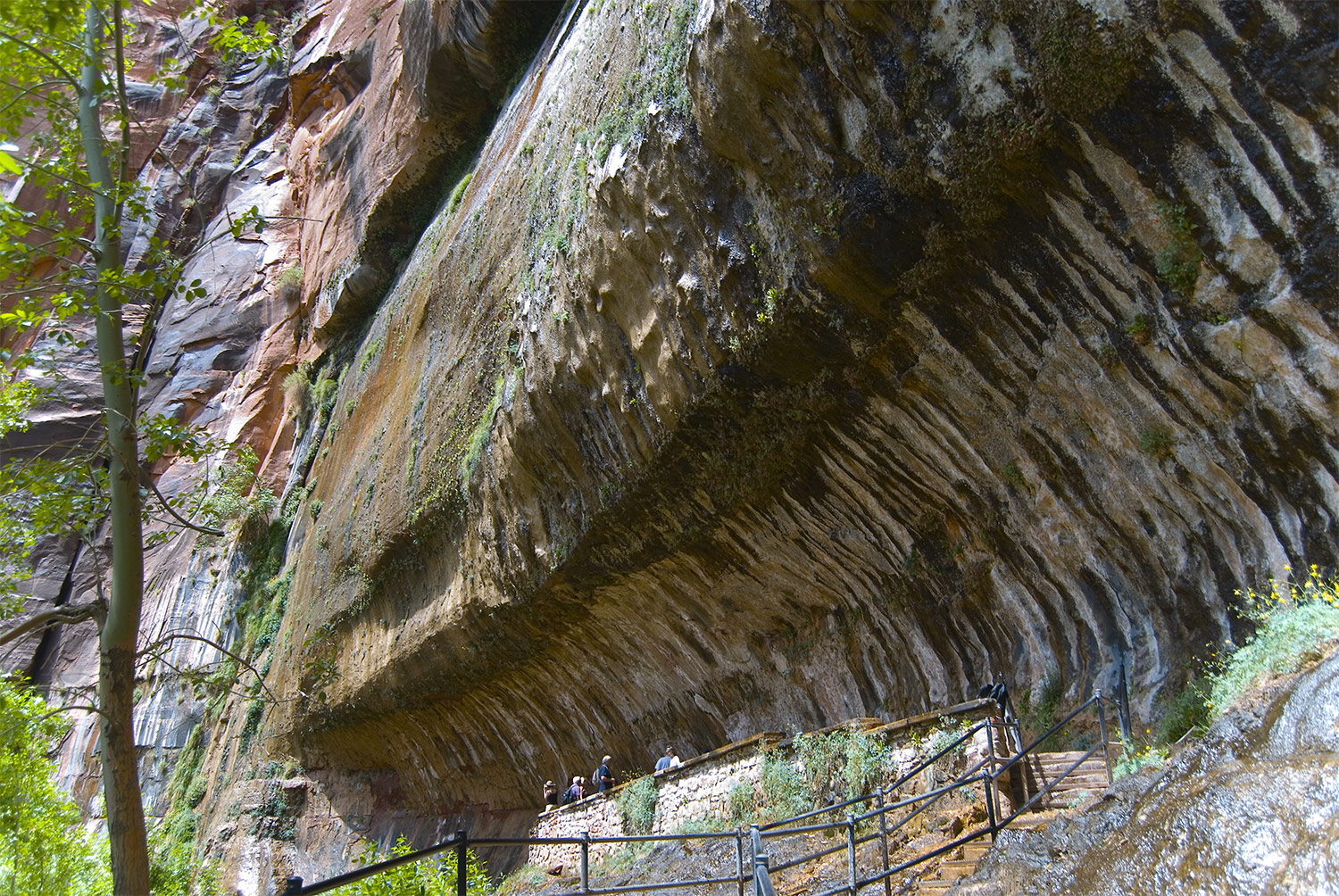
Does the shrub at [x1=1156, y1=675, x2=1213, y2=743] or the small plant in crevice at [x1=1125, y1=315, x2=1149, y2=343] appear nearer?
the shrub at [x1=1156, y1=675, x2=1213, y2=743]

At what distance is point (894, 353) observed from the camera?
7.78 metres

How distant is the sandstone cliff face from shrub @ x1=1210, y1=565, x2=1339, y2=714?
25 cm

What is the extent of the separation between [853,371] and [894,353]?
0.41 m

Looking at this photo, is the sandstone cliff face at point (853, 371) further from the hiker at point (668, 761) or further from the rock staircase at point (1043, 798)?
the rock staircase at point (1043, 798)

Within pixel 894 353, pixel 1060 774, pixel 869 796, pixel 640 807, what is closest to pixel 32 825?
pixel 640 807

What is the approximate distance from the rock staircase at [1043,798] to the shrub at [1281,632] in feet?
3.59

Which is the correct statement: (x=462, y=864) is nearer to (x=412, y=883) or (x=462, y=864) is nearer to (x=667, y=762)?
(x=412, y=883)

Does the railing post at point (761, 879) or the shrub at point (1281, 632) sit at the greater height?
the shrub at point (1281, 632)

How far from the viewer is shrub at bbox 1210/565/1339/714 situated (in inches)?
197

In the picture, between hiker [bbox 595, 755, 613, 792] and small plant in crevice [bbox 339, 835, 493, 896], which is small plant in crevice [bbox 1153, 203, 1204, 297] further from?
hiker [bbox 595, 755, 613, 792]

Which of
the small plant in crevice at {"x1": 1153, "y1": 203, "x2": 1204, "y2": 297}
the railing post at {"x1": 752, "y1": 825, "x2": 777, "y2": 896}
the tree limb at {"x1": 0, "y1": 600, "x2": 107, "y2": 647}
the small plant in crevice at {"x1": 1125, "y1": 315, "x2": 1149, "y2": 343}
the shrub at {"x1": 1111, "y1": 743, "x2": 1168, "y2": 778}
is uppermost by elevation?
the small plant in crevice at {"x1": 1153, "y1": 203, "x2": 1204, "y2": 297}

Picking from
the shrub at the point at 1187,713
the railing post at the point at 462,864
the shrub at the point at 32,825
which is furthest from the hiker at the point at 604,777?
the railing post at the point at 462,864

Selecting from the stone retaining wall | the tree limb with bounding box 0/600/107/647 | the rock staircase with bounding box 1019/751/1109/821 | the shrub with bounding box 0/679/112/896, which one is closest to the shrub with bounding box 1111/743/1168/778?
the rock staircase with bounding box 1019/751/1109/821

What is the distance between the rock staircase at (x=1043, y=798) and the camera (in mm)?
6086
